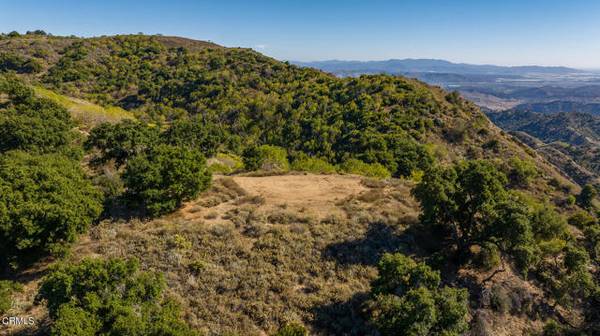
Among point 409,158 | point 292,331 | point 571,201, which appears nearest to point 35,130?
point 292,331

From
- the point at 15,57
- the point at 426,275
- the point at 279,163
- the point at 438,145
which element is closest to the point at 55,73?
the point at 15,57

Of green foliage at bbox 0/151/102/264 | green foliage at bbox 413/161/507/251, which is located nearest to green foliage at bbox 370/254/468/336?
green foliage at bbox 413/161/507/251

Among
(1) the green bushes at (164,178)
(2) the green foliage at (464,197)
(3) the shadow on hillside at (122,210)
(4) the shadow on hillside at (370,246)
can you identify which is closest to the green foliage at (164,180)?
(1) the green bushes at (164,178)

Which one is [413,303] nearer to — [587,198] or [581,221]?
[581,221]

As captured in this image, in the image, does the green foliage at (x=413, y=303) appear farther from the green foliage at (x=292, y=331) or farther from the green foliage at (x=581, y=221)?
the green foliage at (x=581, y=221)

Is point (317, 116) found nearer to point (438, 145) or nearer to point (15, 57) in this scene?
point (438, 145)
